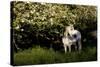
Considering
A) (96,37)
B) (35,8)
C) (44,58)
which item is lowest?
(44,58)

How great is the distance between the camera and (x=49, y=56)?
206cm

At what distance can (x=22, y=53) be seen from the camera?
1953mm

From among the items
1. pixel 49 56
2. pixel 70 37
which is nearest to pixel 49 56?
pixel 49 56

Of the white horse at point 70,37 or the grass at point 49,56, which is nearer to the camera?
the grass at point 49,56

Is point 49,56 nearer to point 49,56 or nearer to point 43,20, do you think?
point 49,56

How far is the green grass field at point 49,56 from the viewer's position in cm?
196

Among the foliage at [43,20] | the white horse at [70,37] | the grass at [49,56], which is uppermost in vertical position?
the foliage at [43,20]

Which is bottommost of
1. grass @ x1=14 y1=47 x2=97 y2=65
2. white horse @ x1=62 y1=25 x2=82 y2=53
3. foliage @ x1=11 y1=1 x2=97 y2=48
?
grass @ x1=14 y1=47 x2=97 y2=65

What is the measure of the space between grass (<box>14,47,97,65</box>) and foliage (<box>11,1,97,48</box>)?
3.8 inches

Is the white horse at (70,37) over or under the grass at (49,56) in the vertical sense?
over

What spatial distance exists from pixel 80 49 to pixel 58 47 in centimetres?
29

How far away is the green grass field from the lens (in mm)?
1957
